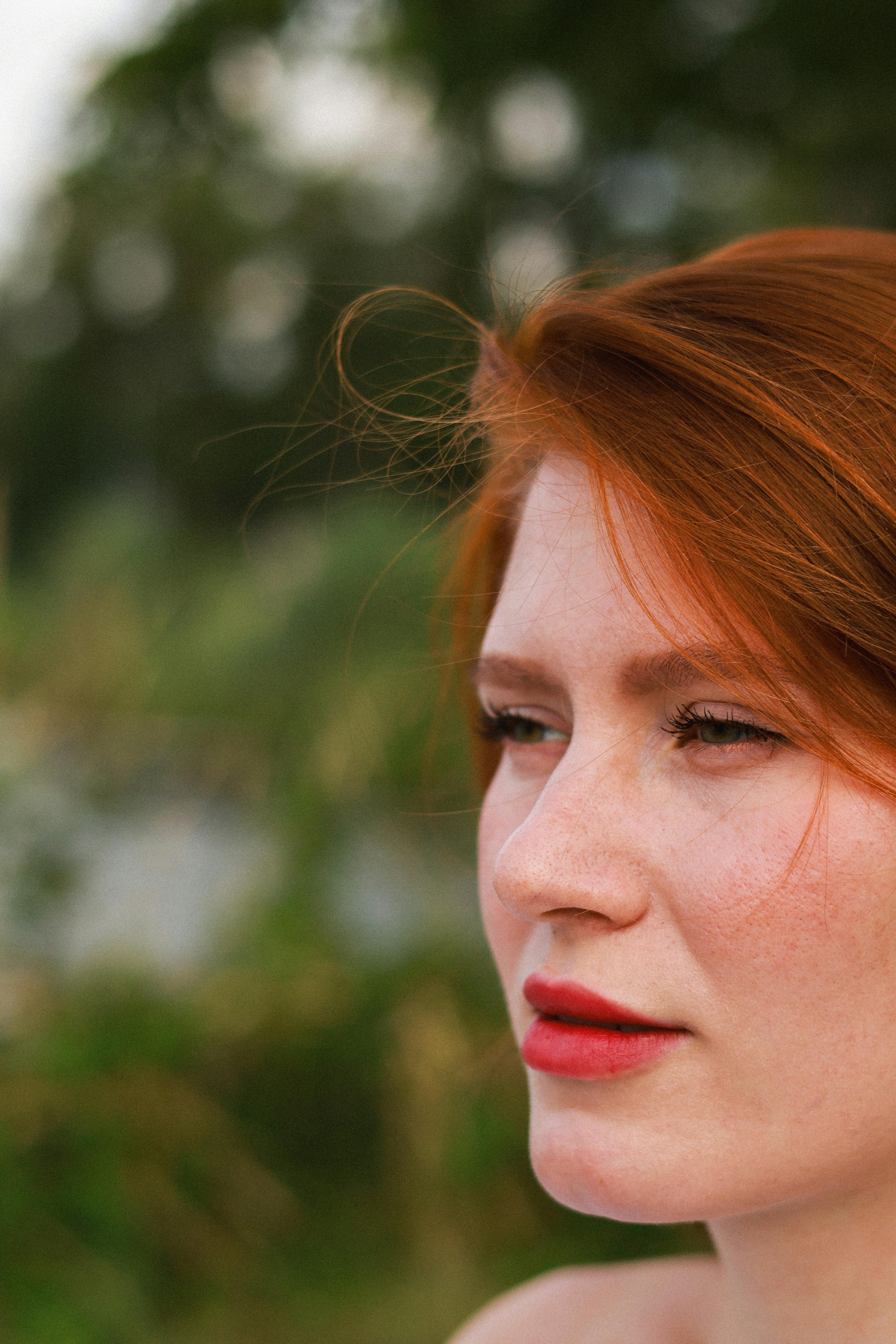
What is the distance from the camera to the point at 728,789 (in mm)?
810

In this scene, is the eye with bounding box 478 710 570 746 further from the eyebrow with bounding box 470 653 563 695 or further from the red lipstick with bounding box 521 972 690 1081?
the red lipstick with bounding box 521 972 690 1081

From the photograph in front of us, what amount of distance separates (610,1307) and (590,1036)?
0.55 meters

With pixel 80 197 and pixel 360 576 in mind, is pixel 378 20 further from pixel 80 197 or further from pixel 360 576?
pixel 80 197

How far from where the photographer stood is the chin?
0.81 m

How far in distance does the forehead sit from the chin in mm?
356

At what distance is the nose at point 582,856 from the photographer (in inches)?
31.8

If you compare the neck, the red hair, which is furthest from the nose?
the neck

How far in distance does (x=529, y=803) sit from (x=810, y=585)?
1.02 ft

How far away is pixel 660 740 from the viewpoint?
846mm

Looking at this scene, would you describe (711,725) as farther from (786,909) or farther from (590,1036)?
(590,1036)

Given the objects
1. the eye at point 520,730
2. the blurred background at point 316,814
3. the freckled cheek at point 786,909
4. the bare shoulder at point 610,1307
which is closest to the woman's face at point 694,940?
the freckled cheek at point 786,909

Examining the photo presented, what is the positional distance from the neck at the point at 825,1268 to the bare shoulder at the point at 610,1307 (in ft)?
0.68

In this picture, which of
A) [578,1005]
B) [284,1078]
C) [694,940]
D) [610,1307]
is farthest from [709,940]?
[284,1078]

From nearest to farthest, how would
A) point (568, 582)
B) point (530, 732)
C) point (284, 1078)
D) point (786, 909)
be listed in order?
1. point (786, 909)
2. point (568, 582)
3. point (530, 732)
4. point (284, 1078)
